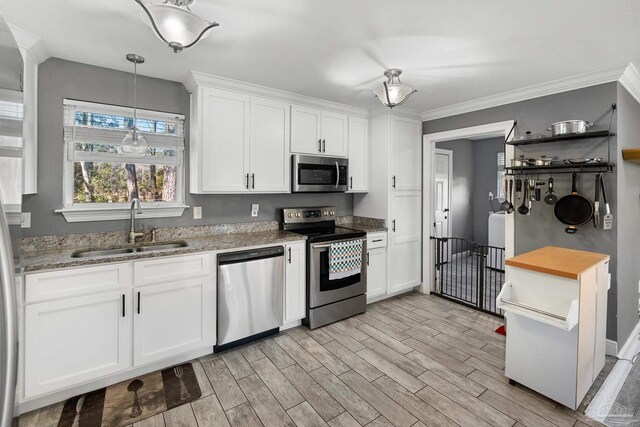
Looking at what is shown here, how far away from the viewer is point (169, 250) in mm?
2377

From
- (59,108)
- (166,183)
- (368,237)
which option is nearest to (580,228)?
(368,237)

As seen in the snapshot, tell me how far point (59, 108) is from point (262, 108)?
5.51ft

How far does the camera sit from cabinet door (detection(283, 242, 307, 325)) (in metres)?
3.06

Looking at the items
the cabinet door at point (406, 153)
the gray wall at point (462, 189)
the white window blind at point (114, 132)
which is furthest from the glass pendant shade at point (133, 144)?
the gray wall at point (462, 189)

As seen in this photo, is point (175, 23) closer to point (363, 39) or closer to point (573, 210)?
point (363, 39)

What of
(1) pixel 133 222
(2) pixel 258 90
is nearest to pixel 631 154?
(2) pixel 258 90

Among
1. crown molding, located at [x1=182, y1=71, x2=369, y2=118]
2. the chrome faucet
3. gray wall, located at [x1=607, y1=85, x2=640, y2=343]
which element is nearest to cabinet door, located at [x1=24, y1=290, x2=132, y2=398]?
the chrome faucet

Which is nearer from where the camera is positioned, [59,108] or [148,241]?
[59,108]

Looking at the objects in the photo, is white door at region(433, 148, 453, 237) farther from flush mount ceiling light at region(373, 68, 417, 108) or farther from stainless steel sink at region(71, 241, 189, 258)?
stainless steel sink at region(71, 241, 189, 258)

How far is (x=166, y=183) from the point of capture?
3.01 metres

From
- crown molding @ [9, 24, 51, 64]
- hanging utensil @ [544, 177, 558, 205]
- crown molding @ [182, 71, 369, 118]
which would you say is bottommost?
hanging utensil @ [544, 177, 558, 205]

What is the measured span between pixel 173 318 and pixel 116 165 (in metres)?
1.48

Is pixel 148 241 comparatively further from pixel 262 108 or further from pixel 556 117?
pixel 556 117

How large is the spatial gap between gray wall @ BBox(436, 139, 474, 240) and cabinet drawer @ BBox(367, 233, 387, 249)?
2886 millimetres
